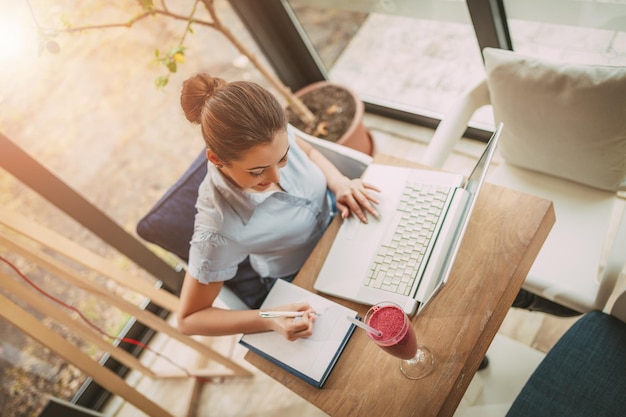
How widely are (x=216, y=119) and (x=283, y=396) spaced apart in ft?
4.61

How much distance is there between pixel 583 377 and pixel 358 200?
29.6 inches

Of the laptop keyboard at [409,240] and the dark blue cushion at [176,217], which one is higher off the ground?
the laptop keyboard at [409,240]

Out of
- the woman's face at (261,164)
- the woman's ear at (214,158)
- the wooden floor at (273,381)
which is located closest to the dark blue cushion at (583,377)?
the wooden floor at (273,381)

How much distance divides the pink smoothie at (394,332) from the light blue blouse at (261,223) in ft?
1.42

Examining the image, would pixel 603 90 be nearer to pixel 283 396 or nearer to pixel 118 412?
pixel 283 396

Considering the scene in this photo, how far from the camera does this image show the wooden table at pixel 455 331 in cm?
105

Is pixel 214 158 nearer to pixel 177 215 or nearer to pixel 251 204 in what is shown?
pixel 251 204

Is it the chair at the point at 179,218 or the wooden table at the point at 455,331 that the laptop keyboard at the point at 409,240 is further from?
the chair at the point at 179,218

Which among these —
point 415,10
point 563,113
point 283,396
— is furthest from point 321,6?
point 283,396

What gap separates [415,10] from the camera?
79.9 inches

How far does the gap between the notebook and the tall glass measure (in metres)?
0.11

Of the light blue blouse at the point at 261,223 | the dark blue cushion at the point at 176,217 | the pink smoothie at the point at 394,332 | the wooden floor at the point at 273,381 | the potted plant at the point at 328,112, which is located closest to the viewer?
the pink smoothie at the point at 394,332

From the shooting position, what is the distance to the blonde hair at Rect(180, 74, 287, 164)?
3.45ft

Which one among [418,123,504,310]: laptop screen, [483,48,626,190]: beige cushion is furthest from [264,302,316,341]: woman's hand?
[483,48,626,190]: beige cushion
